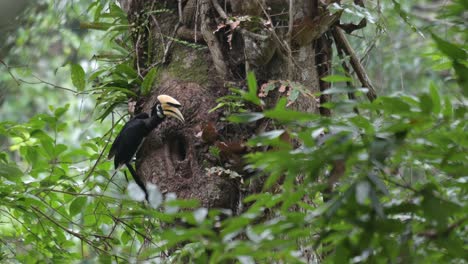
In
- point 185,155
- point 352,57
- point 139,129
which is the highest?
point 352,57

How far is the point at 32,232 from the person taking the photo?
8.95ft

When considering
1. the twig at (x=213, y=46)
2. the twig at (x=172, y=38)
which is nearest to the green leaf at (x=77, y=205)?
the twig at (x=172, y=38)

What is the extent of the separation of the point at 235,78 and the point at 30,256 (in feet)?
3.39

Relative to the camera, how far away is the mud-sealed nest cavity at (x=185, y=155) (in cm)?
244

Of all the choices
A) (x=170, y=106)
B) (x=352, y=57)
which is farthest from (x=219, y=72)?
(x=352, y=57)

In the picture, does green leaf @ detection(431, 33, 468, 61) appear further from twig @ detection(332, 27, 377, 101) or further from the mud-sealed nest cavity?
twig @ detection(332, 27, 377, 101)

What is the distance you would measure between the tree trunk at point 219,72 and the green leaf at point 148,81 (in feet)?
0.10

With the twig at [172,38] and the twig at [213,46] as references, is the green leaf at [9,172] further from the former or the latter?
the twig at [213,46]

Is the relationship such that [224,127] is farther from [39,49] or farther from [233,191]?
[39,49]

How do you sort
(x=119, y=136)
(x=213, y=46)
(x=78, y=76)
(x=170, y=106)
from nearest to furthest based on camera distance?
(x=170, y=106), (x=213, y=46), (x=119, y=136), (x=78, y=76)

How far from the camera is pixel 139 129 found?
8.50 ft

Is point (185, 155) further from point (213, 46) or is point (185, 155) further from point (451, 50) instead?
point (451, 50)

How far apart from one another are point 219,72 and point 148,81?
30 cm

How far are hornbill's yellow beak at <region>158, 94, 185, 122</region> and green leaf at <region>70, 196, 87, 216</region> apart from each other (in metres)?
0.51
